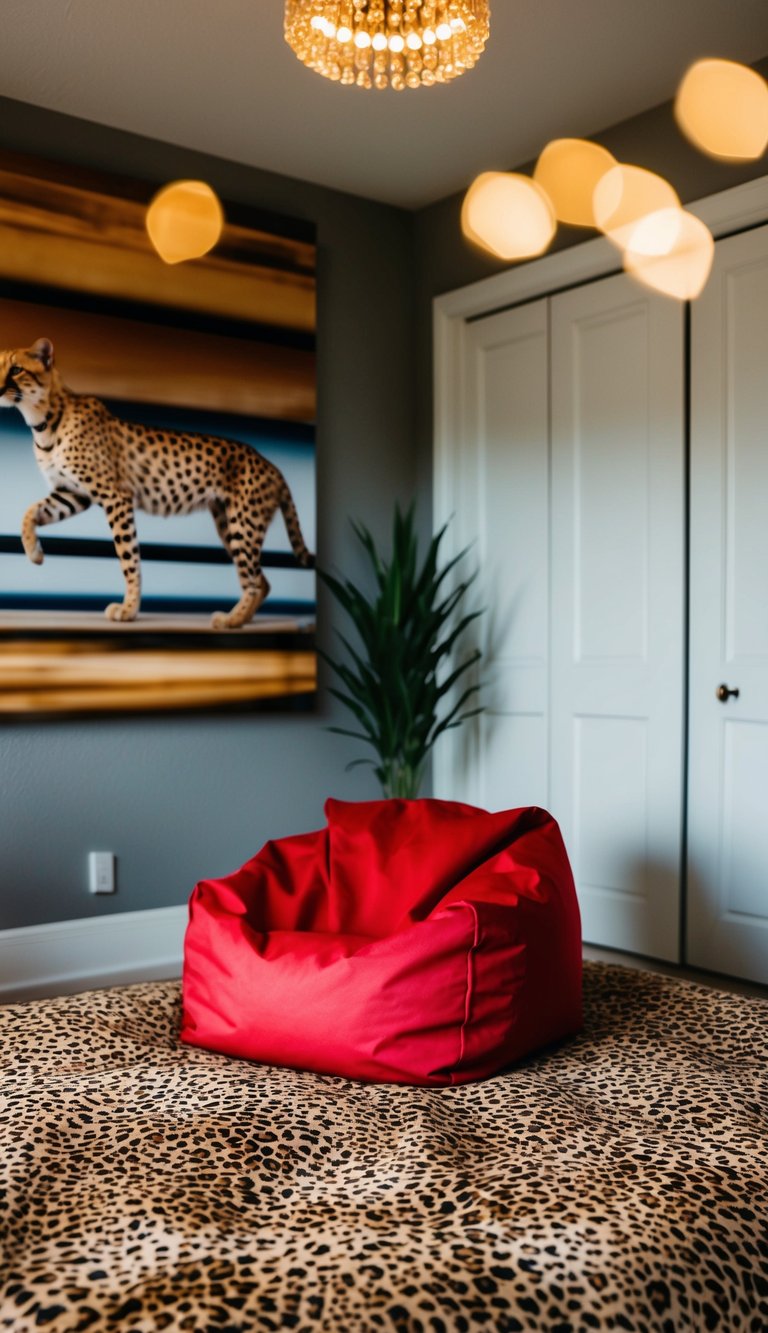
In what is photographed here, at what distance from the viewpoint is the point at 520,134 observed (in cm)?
342

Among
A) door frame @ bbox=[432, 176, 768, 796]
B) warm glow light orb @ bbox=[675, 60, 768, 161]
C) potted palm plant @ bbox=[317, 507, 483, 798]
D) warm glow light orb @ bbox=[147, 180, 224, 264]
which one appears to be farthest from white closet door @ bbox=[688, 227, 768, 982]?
warm glow light orb @ bbox=[147, 180, 224, 264]

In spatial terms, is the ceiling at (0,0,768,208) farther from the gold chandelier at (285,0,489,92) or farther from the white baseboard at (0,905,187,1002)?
the white baseboard at (0,905,187,1002)

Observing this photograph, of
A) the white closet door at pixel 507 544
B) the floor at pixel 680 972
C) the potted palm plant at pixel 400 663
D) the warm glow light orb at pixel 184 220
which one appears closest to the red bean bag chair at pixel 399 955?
the floor at pixel 680 972

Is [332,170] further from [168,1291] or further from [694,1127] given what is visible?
[168,1291]

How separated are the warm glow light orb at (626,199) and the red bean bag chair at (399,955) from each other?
2046 mm

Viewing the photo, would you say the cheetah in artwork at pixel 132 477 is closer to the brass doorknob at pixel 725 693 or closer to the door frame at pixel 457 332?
the door frame at pixel 457 332

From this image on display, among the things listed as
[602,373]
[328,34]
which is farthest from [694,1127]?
[602,373]

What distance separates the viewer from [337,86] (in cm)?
312

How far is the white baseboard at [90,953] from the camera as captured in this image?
3.18 metres

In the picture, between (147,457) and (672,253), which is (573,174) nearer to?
(672,253)

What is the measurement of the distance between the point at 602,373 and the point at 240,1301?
298cm

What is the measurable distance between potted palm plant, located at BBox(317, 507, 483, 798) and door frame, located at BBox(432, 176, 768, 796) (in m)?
0.19

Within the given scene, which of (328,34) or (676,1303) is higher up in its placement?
(328,34)

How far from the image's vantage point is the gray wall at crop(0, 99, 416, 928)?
10.6 ft
